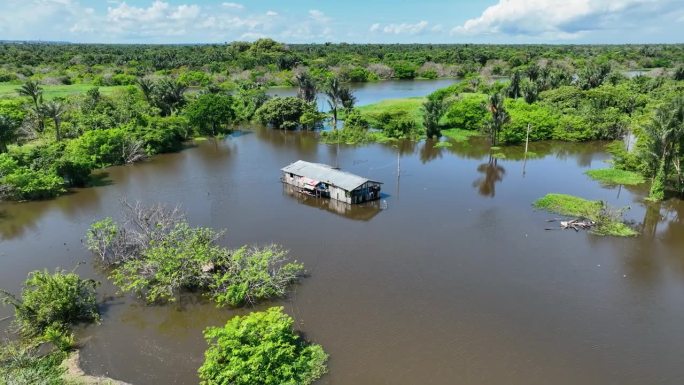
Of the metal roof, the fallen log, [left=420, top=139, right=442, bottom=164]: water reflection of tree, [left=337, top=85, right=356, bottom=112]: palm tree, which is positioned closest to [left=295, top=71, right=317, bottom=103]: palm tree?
[left=337, top=85, right=356, bottom=112]: palm tree

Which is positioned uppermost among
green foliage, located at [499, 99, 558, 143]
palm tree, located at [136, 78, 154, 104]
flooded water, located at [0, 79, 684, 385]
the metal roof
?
palm tree, located at [136, 78, 154, 104]

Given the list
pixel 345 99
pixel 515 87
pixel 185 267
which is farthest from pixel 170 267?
pixel 515 87

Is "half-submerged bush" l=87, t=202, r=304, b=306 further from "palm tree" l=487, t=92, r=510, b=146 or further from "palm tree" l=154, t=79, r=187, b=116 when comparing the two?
"palm tree" l=154, t=79, r=187, b=116

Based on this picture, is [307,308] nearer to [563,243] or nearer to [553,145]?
[563,243]

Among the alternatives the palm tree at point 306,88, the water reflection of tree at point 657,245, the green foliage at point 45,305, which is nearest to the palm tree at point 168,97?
the palm tree at point 306,88

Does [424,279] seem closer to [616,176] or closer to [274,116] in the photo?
[616,176]

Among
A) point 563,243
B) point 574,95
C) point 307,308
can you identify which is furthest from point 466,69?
point 307,308
